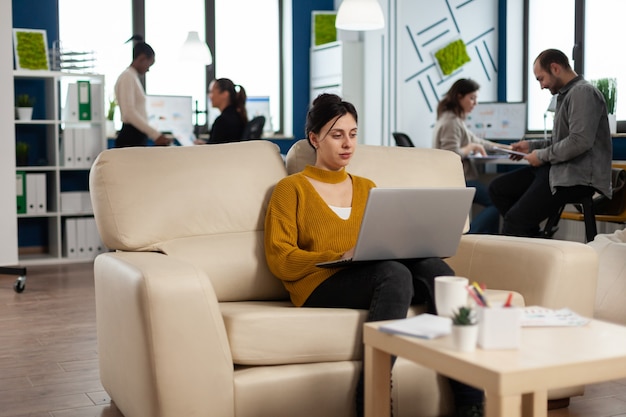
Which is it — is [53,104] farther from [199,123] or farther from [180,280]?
[180,280]

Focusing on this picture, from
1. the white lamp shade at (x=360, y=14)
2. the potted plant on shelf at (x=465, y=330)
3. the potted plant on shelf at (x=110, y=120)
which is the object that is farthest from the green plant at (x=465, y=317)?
the potted plant on shelf at (x=110, y=120)

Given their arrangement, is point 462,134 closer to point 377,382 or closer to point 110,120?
point 110,120

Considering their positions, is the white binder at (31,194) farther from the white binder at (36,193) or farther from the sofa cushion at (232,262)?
the sofa cushion at (232,262)

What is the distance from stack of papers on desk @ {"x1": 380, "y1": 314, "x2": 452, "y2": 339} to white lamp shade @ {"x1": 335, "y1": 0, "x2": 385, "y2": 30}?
433cm

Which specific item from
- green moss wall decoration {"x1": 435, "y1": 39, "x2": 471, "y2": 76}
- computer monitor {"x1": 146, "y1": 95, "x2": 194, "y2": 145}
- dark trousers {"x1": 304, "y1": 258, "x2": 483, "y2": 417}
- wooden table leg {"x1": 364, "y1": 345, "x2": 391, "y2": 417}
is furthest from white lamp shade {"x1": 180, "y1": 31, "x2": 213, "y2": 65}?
wooden table leg {"x1": 364, "y1": 345, "x2": 391, "y2": 417}

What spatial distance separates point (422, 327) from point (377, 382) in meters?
0.25

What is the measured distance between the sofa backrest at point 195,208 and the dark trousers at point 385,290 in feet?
0.97

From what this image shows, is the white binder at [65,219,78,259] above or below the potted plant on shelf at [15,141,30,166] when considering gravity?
below

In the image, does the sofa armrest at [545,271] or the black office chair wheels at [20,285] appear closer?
the sofa armrest at [545,271]

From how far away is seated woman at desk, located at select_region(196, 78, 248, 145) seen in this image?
19.0ft

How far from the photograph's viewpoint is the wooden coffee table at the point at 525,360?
5.34ft

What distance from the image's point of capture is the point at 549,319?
2002 millimetres

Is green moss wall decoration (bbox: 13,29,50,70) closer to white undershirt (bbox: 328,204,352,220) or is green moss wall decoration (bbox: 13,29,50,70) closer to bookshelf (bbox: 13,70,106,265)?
bookshelf (bbox: 13,70,106,265)

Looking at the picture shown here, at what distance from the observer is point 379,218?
7.61 ft
